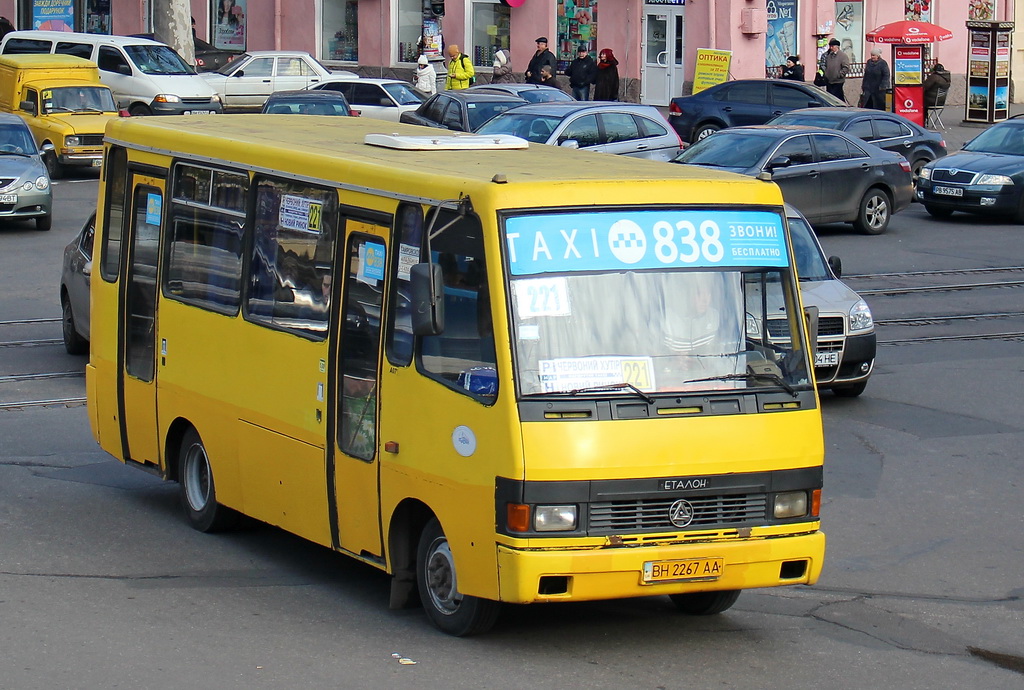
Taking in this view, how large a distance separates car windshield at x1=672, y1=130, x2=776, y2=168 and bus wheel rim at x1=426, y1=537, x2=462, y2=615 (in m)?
14.4

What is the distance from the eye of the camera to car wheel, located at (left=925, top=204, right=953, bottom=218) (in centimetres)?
2514

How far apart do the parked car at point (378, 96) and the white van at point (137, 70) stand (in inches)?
118

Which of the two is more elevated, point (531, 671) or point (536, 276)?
point (536, 276)

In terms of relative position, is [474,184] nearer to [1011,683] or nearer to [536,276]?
[536,276]

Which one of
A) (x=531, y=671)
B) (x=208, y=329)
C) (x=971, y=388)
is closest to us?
(x=531, y=671)

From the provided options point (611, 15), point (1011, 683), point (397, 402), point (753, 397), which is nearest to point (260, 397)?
point (397, 402)

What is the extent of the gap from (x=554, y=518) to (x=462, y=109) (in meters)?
21.2

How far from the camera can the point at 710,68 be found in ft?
122

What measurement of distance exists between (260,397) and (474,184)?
2.23m

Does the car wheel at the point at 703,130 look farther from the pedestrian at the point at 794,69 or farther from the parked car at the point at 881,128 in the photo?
the pedestrian at the point at 794,69

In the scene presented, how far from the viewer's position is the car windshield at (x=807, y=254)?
555 inches

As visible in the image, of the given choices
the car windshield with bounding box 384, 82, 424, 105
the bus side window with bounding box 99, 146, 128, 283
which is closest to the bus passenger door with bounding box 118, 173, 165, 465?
the bus side window with bounding box 99, 146, 128, 283

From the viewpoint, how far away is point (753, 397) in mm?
7105

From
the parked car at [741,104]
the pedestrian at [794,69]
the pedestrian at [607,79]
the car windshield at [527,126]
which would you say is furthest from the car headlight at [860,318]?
the pedestrian at [794,69]
